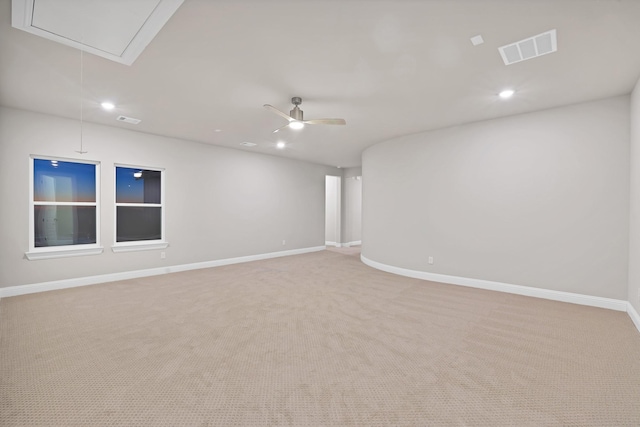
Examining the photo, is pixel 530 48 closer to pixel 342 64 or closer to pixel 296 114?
pixel 342 64

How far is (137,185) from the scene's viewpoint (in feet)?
17.7

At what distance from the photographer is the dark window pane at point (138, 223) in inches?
203

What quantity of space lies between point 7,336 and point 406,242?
5.57 metres

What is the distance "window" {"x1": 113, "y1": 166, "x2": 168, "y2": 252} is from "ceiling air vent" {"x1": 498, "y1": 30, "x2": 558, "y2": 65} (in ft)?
19.0

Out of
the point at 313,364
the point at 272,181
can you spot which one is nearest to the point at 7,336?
the point at 313,364

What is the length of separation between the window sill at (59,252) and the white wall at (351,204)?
22.3 ft

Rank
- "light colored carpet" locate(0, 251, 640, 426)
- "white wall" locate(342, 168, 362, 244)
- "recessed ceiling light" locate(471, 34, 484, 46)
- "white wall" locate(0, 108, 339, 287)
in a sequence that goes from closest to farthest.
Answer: "light colored carpet" locate(0, 251, 640, 426) → "recessed ceiling light" locate(471, 34, 484, 46) → "white wall" locate(0, 108, 339, 287) → "white wall" locate(342, 168, 362, 244)

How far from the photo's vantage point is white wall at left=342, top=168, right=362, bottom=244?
31.5 ft

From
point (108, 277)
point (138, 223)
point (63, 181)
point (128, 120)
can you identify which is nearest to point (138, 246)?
point (138, 223)

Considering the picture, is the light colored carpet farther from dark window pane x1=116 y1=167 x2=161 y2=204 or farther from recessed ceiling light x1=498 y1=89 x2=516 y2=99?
recessed ceiling light x1=498 y1=89 x2=516 y2=99

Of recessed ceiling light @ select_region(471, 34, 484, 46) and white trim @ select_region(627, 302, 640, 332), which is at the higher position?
recessed ceiling light @ select_region(471, 34, 484, 46)

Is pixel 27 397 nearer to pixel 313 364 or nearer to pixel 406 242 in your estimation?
pixel 313 364

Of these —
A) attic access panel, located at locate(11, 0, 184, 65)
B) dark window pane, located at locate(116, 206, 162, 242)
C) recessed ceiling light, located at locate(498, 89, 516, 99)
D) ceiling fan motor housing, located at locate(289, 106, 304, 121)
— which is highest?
recessed ceiling light, located at locate(498, 89, 516, 99)

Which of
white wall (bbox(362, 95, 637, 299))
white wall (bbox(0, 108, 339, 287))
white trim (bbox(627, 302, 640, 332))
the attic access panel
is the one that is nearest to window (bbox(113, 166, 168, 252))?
white wall (bbox(0, 108, 339, 287))
